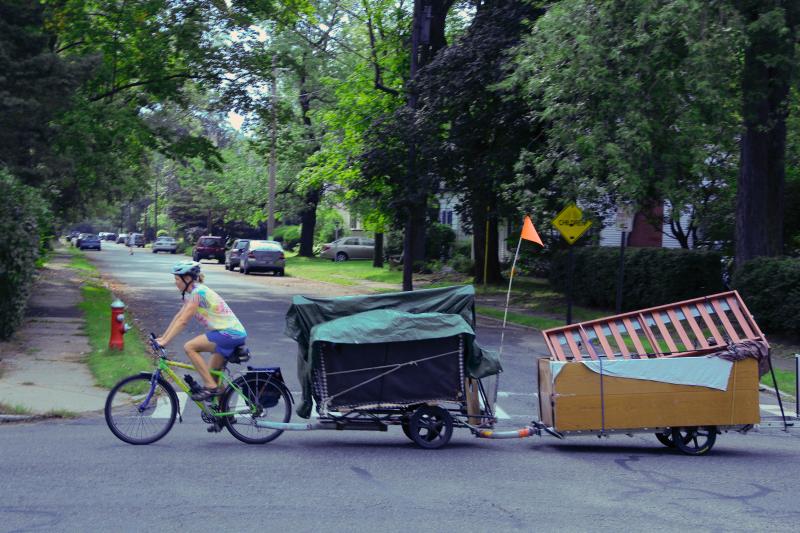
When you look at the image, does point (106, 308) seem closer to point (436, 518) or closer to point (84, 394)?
point (84, 394)

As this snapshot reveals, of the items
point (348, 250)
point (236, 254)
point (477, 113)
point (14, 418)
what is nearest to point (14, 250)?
point (14, 418)

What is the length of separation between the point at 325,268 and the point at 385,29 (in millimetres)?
16905

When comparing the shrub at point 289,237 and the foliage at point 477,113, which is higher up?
the foliage at point 477,113

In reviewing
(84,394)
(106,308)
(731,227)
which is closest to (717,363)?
(84,394)

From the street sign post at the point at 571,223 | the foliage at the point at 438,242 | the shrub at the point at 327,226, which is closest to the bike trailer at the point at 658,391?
the street sign post at the point at 571,223

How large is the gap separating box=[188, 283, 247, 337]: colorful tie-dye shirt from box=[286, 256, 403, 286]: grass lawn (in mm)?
29557

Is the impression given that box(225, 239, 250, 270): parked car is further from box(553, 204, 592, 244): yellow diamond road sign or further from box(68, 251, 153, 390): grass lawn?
box(553, 204, 592, 244): yellow diamond road sign

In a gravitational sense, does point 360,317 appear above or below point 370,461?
above

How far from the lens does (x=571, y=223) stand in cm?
2075

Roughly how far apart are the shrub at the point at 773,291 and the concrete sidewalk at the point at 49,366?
505 inches

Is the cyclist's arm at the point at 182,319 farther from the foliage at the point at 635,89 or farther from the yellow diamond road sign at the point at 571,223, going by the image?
the yellow diamond road sign at the point at 571,223

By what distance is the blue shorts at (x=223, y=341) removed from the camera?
893 centimetres

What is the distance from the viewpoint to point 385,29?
35.1m

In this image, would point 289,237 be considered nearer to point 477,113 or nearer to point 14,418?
point 477,113
